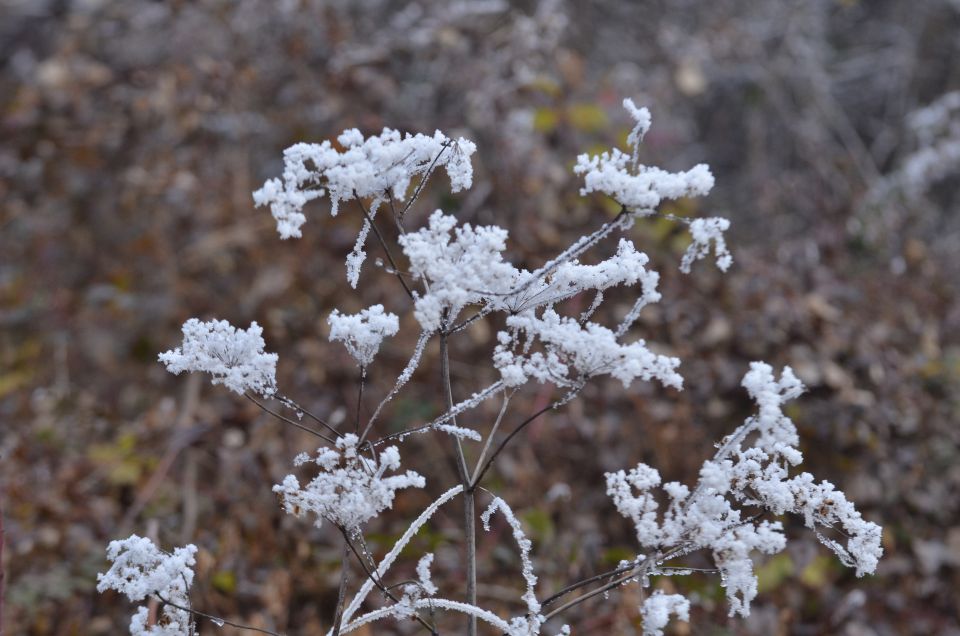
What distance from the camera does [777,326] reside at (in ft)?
11.1

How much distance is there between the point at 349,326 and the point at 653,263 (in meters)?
2.82

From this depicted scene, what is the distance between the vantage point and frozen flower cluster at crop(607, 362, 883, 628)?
1.00 metres

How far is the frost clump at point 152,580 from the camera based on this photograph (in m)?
1.13

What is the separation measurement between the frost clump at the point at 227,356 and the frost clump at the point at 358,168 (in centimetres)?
16

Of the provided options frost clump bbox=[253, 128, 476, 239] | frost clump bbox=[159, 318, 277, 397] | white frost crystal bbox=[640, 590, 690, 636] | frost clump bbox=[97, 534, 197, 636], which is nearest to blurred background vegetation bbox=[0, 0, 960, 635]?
frost clump bbox=[97, 534, 197, 636]

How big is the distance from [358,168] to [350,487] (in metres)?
0.42

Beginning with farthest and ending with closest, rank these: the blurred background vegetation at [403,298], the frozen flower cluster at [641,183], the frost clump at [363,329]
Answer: the blurred background vegetation at [403,298]
the frost clump at [363,329]
the frozen flower cluster at [641,183]

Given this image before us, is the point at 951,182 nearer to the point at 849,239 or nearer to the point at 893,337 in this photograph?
the point at 849,239

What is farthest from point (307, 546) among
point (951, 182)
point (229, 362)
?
point (951, 182)

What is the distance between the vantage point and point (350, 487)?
1.08 metres

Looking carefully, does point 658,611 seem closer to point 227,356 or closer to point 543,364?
point 543,364

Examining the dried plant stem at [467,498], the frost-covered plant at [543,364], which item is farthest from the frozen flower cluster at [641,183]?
the dried plant stem at [467,498]

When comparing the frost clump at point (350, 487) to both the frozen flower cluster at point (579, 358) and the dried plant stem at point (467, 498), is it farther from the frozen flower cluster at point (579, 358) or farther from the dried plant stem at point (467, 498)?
the frozen flower cluster at point (579, 358)

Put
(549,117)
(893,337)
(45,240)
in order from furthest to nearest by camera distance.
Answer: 1. (45,240)
2. (549,117)
3. (893,337)
